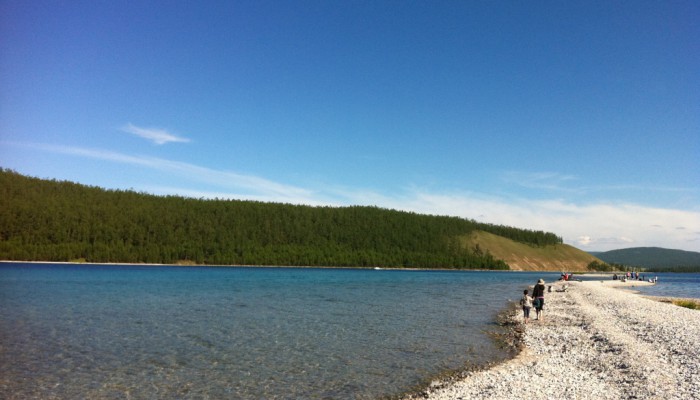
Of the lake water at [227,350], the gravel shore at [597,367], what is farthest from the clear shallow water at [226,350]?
the gravel shore at [597,367]

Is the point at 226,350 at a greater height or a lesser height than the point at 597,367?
lesser

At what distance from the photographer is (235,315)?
39.0 m

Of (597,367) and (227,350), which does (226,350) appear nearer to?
(227,350)

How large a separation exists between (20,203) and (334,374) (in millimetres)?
224717

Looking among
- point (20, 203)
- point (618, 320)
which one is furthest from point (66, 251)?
point (618, 320)

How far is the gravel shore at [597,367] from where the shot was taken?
16.2 metres

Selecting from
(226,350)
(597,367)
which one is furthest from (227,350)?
(597,367)

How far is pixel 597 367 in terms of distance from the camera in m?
20.2

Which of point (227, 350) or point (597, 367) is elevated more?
point (597, 367)

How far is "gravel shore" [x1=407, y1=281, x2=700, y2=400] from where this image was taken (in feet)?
53.3

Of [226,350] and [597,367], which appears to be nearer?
[597,367]

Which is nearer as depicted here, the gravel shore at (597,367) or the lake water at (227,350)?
the gravel shore at (597,367)

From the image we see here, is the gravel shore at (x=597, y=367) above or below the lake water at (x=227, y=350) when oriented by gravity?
above

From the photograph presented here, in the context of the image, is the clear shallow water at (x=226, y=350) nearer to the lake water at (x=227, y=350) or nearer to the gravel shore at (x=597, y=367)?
the lake water at (x=227, y=350)
